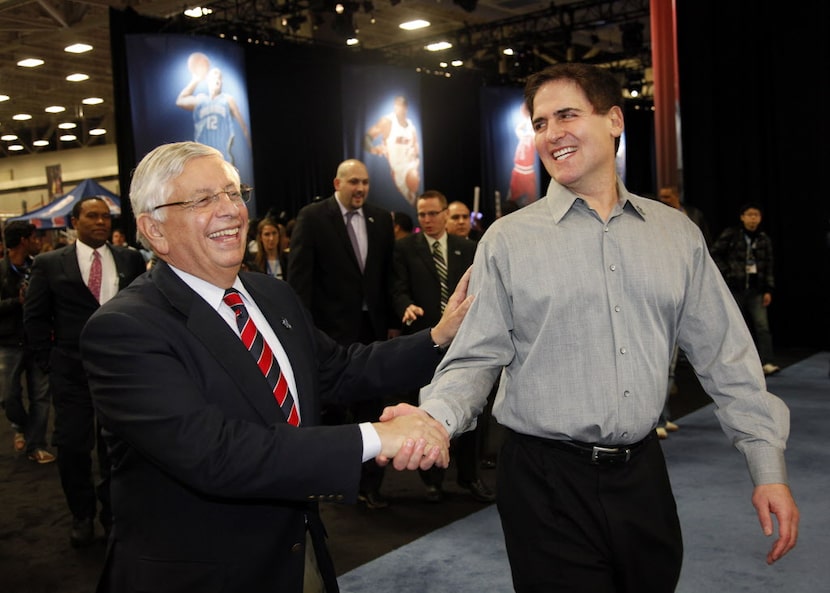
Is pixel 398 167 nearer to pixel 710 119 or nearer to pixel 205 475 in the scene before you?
pixel 710 119

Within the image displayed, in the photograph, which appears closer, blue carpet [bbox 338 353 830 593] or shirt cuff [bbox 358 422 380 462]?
shirt cuff [bbox 358 422 380 462]

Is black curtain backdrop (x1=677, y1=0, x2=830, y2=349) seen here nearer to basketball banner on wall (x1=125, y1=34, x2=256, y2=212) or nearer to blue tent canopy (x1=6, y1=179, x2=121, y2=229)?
basketball banner on wall (x1=125, y1=34, x2=256, y2=212)

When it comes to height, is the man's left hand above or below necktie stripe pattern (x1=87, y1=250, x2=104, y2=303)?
below

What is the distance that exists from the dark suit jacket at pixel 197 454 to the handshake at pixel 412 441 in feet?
0.30

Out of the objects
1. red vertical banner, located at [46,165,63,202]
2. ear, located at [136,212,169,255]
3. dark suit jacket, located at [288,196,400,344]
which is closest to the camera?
ear, located at [136,212,169,255]

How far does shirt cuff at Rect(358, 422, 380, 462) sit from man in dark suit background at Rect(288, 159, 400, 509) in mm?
3200

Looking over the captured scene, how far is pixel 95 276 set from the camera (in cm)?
446

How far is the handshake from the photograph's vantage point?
169 cm

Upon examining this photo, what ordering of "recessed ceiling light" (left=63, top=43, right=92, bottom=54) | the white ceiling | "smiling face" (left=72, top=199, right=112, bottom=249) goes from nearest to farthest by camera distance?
"smiling face" (left=72, top=199, right=112, bottom=249)
the white ceiling
"recessed ceiling light" (left=63, top=43, right=92, bottom=54)

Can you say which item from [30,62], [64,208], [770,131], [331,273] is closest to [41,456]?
[331,273]

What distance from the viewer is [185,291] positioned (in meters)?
1.75

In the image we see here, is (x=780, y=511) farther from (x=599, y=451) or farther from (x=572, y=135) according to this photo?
(x=572, y=135)

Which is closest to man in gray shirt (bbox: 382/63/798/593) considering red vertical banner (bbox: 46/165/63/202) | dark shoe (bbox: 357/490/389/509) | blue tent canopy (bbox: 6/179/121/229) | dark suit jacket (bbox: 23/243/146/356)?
dark shoe (bbox: 357/490/389/509)

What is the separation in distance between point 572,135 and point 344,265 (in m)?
3.12
